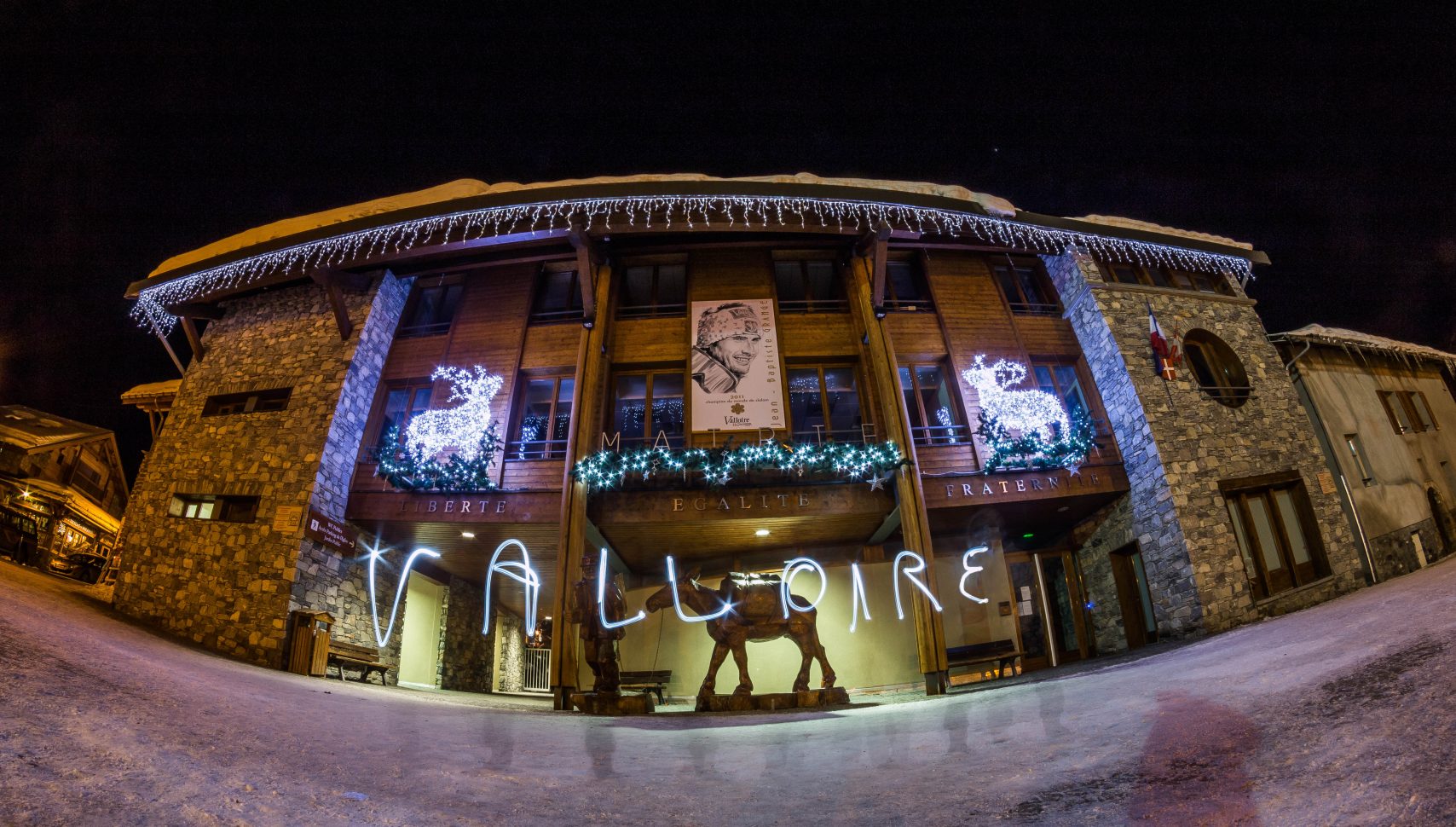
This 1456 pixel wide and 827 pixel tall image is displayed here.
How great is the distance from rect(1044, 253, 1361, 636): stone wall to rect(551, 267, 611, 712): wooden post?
1069 centimetres

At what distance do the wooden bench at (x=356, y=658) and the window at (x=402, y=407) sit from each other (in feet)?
12.9

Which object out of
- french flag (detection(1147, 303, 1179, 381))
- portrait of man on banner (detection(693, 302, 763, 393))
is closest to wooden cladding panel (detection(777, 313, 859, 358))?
portrait of man on banner (detection(693, 302, 763, 393))

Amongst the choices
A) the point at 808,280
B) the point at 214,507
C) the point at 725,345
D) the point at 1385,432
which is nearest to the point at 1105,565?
the point at 808,280

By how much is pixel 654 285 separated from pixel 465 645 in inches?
393

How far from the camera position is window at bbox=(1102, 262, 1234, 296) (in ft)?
47.1

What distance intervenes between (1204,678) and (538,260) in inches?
539

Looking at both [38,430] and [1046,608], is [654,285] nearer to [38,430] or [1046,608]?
[1046,608]

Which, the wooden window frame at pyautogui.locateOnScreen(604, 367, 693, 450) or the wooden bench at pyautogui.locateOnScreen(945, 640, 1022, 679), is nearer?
the wooden bench at pyautogui.locateOnScreen(945, 640, 1022, 679)

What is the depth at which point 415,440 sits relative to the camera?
12.5 m

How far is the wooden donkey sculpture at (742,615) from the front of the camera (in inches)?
359

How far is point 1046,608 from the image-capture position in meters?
13.3

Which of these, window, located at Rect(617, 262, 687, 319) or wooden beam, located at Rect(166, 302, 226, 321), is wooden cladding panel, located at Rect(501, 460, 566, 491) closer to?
window, located at Rect(617, 262, 687, 319)

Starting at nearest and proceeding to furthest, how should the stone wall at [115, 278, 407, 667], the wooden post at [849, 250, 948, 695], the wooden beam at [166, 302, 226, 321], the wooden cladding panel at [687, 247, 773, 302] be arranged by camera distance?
the wooden post at [849, 250, 948, 695] < the stone wall at [115, 278, 407, 667] < the wooden beam at [166, 302, 226, 321] < the wooden cladding panel at [687, 247, 773, 302]

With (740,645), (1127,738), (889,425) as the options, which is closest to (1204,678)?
(1127,738)
